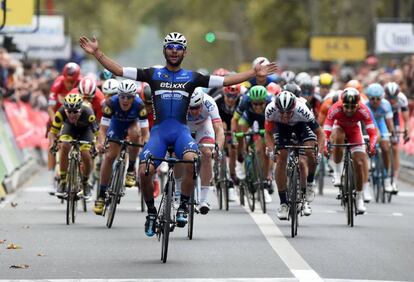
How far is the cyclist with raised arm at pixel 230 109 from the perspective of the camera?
22031 mm

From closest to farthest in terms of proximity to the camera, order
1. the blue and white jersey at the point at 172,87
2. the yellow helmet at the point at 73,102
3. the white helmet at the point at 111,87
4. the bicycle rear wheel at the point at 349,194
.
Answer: the blue and white jersey at the point at 172,87, the bicycle rear wheel at the point at 349,194, the yellow helmet at the point at 73,102, the white helmet at the point at 111,87

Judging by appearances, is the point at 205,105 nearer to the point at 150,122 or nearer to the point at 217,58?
the point at 150,122

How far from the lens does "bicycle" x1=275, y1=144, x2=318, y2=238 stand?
17.0 m

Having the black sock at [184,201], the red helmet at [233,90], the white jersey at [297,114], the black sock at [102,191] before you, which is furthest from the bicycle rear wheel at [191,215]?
the red helmet at [233,90]

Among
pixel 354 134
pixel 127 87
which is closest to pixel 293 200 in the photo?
pixel 354 134

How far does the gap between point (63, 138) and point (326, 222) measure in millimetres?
3284

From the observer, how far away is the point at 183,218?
14.9 meters

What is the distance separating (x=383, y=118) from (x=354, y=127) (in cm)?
402

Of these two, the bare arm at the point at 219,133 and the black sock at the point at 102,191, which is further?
the black sock at the point at 102,191

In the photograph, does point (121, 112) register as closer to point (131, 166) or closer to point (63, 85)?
point (131, 166)

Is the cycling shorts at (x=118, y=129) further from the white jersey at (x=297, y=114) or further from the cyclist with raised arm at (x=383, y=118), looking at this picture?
the cyclist with raised arm at (x=383, y=118)

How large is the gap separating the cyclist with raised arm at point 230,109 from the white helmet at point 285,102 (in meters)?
4.48

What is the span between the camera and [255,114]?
21047mm

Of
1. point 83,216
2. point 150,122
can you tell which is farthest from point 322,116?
point 83,216
